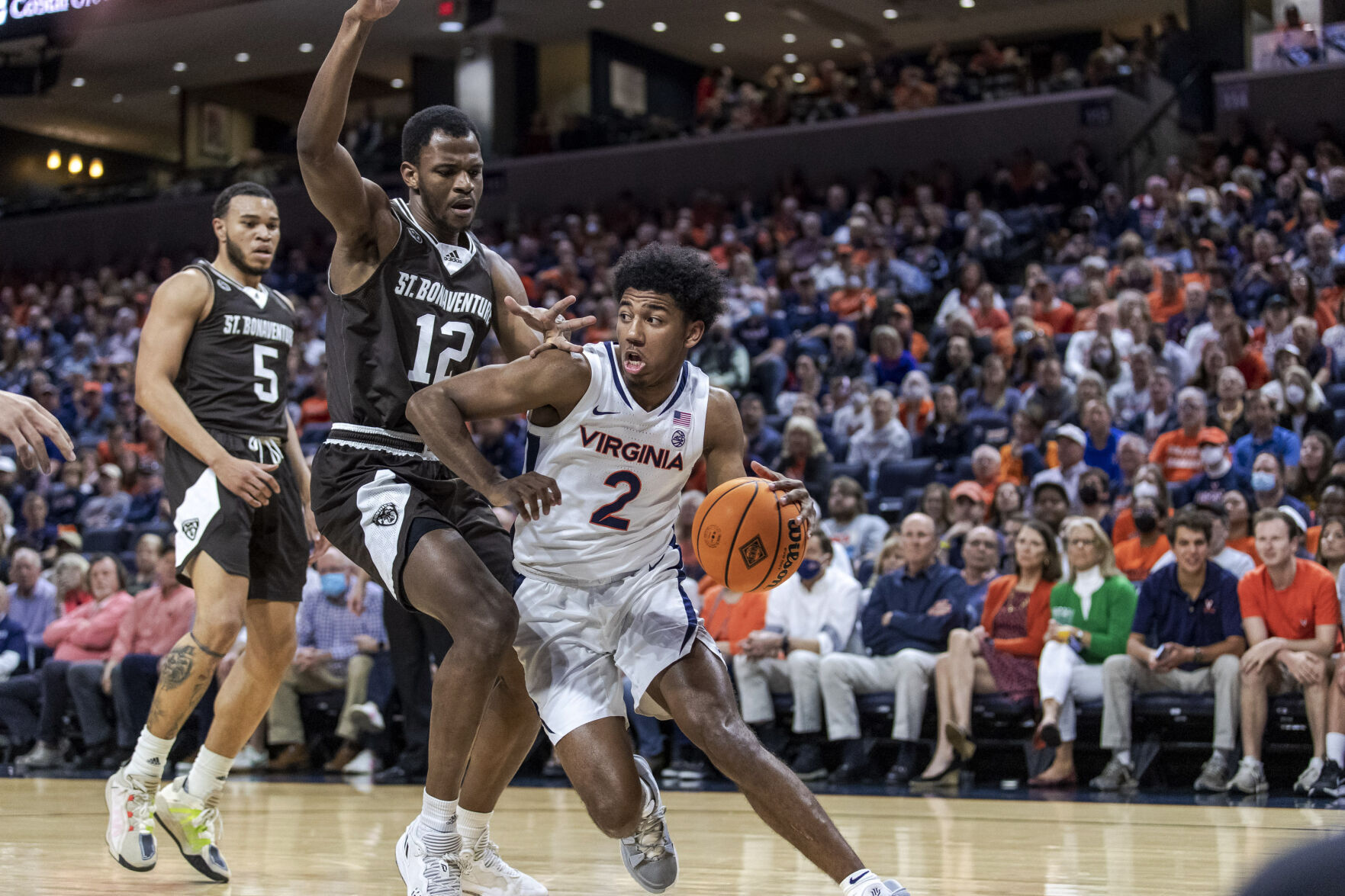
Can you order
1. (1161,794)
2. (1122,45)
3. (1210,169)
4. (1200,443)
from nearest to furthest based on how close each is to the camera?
(1161,794)
(1200,443)
(1210,169)
(1122,45)

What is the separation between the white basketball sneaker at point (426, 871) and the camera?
345 cm

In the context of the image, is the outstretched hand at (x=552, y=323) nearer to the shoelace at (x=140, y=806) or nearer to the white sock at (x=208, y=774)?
the white sock at (x=208, y=774)

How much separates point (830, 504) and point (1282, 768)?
3098 mm

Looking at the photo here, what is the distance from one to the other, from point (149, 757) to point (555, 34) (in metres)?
17.3

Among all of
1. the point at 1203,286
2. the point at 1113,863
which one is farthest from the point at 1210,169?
the point at 1113,863

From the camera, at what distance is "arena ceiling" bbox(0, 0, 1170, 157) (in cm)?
1875

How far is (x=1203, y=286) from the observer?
420 inches

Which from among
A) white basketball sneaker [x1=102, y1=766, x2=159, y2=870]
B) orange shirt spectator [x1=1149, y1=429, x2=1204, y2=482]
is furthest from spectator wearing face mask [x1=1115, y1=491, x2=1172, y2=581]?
white basketball sneaker [x1=102, y1=766, x2=159, y2=870]

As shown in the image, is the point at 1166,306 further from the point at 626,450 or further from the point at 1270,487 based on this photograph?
the point at 626,450

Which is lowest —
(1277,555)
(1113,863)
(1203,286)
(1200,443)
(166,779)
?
(166,779)

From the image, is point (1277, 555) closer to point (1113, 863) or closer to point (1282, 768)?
point (1282, 768)

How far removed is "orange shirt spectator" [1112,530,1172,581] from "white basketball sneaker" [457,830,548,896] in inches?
183

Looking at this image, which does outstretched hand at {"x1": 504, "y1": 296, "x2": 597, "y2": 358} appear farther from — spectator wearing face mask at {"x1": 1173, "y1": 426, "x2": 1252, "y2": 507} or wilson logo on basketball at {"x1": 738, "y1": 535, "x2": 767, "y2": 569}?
spectator wearing face mask at {"x1": 1173, "y1": 426, "x2": 1252, "y2": 507}

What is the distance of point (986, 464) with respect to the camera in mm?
8859
